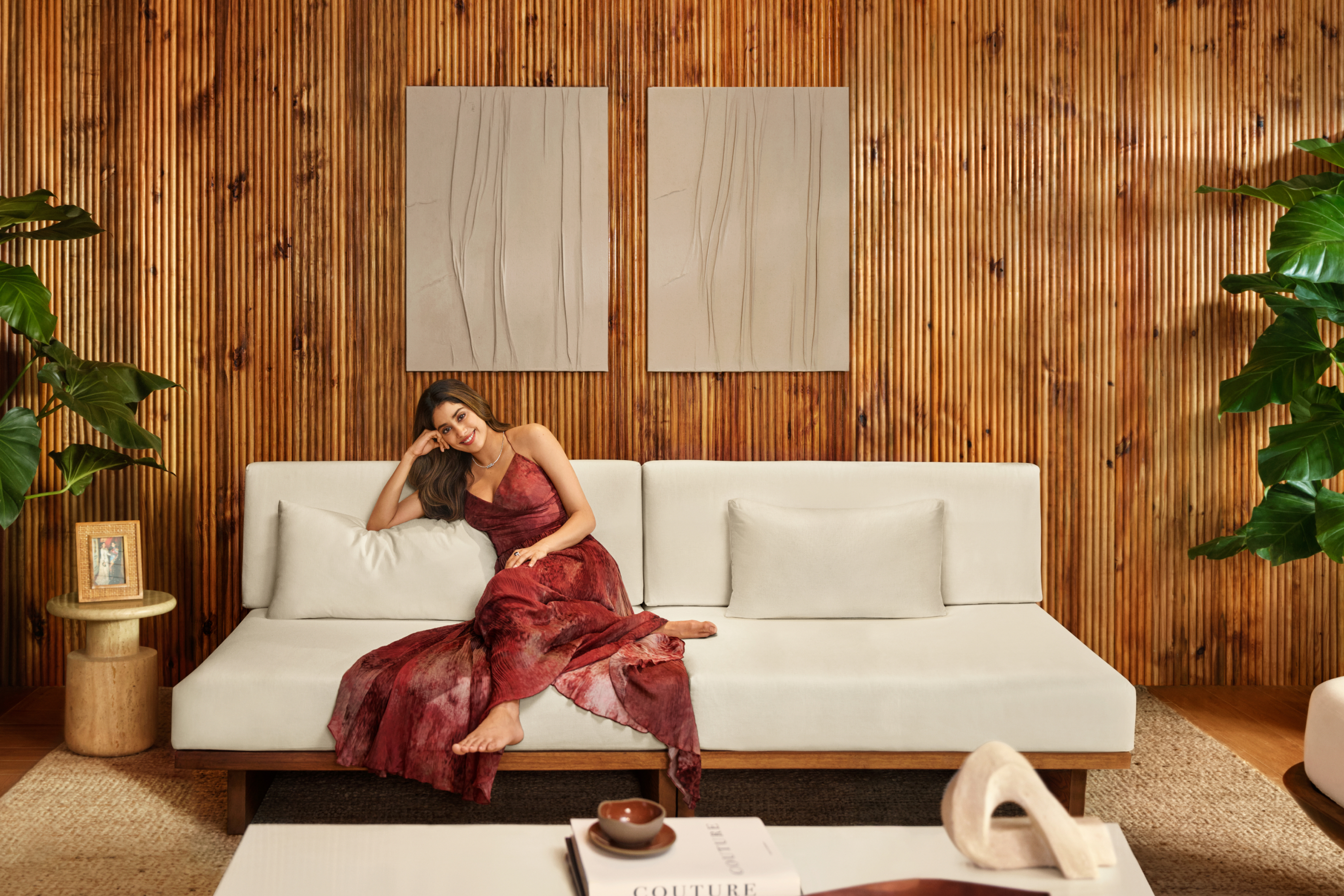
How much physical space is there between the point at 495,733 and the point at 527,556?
0.62m

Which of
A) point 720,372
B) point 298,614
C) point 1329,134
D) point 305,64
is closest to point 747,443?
point 720,372

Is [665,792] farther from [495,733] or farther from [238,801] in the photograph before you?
[238,801]

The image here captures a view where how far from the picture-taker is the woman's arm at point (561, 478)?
287 centimetres

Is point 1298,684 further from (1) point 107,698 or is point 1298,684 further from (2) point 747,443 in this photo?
(1) point 107,698

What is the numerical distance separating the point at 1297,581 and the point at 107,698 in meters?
3.94

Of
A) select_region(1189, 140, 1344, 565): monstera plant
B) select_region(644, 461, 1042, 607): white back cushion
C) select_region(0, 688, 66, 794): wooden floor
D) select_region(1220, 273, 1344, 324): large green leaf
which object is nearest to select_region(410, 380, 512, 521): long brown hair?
select_region(644, 461, 1042, 607): white back cushion

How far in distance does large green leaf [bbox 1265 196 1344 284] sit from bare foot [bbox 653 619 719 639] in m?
1.79

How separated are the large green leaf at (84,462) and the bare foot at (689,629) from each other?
1550mm

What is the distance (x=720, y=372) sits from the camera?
343 centimetres

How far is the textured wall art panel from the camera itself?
334 cm

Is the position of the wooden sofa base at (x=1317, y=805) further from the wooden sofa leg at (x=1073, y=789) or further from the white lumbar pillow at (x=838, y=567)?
the white lumbar pillow at (x=838, y=567)

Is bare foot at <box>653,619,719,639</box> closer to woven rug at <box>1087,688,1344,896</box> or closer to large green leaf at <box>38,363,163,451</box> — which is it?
woven rug at <box>1087,688,1344,896</box>

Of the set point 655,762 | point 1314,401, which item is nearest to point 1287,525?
point 1314,401

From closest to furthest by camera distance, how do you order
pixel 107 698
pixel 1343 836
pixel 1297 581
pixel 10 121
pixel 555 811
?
pixel 1343 836 < pixel 555 811 < pixel 107 698 < pixel 10 121 < pixel 1297 581
